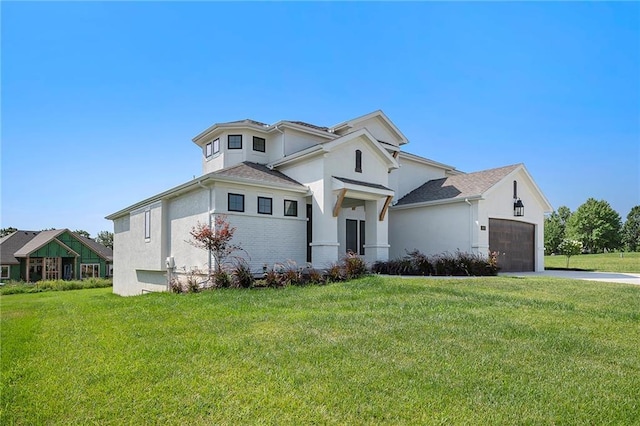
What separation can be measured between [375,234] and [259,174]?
591 cm

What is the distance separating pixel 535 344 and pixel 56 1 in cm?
1103

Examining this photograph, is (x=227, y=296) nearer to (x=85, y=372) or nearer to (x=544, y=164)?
(x=85, y=372)

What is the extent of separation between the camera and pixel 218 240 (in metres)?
13.0

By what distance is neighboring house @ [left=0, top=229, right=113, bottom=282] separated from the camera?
124ft

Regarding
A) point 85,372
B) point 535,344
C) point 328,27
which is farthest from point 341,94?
point 85,372

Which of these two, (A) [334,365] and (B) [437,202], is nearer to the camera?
(A) [334,365]

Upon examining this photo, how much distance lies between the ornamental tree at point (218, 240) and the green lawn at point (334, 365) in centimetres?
450

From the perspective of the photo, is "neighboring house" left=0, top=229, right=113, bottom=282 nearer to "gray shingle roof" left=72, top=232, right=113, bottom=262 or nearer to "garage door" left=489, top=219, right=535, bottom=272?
"gray shingle roof" left=72, top=232, right=113, bottom=262

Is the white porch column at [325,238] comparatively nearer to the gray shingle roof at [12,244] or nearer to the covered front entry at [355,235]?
the covered front entry at [355,235]

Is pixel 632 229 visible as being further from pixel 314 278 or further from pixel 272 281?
pixel 272 281

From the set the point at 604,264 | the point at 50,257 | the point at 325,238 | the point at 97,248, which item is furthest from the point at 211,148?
the point at 97,248

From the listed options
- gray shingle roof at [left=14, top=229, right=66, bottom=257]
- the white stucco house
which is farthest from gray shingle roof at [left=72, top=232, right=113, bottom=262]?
the white stucco house

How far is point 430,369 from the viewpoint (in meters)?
4.57

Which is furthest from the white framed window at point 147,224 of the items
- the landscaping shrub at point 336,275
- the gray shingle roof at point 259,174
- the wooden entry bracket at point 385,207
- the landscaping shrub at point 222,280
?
the wooden entry bracket at point 385,207
